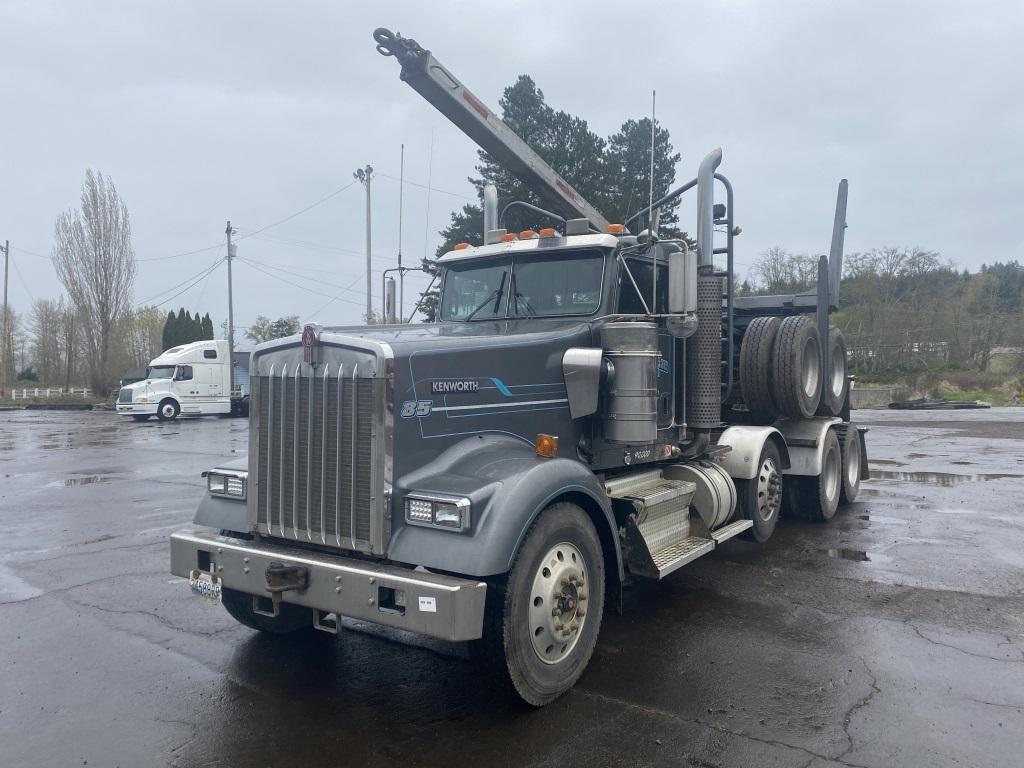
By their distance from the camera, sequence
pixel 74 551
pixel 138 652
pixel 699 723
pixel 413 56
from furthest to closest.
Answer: pixel 74 551, pixel 413 56, pixel 138 652, pixel 699 723

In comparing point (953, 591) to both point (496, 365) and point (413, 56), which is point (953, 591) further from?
point (413, 56)

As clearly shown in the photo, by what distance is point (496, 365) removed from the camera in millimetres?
4781

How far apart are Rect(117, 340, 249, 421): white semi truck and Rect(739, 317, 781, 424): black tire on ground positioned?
26.9 metres

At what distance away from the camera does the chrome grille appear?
4180mm

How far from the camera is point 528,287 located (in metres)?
6.11

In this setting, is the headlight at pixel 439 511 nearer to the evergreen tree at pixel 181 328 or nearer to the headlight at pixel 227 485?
the headlight at pixel 227 485

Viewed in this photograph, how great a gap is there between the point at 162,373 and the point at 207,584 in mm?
29163

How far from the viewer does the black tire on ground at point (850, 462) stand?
995cm

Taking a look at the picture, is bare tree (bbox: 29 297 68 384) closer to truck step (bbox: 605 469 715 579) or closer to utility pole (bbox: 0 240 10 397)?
utility pole (bbox: 0 240 10 397)

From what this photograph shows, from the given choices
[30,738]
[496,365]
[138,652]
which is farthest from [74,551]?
[496,365]

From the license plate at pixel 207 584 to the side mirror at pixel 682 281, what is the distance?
3464 mm

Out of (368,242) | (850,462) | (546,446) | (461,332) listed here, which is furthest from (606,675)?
(368,242)

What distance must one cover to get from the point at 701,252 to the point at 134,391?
92.8 feet

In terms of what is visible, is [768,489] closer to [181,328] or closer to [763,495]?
[763,495]
